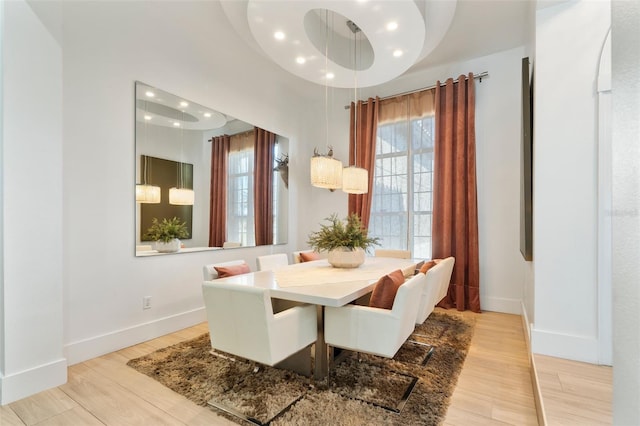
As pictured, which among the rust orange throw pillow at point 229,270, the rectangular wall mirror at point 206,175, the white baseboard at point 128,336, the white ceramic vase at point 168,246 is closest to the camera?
the white baseboard at point 128,336

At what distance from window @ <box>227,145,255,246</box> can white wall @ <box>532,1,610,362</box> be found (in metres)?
3.22

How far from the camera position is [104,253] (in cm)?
265

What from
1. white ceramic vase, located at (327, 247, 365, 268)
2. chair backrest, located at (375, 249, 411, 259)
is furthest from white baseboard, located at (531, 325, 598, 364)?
chair backrest, located at (375, 249, 411, 259)

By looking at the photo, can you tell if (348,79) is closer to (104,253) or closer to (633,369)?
(104,253)

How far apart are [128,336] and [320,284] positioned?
6.34 feet

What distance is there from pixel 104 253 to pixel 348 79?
3.00 m

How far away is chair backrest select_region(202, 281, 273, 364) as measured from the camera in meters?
1.68

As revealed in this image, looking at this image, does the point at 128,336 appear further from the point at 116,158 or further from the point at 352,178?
the point at 352,178

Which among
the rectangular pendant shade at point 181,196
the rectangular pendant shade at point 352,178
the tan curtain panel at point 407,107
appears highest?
the tan curtain panel at point 407,107

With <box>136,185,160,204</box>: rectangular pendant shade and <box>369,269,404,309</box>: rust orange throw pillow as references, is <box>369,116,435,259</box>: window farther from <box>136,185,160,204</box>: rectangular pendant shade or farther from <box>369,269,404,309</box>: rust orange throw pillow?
<box>136,185,160,204</box>: rectangular pendant shade

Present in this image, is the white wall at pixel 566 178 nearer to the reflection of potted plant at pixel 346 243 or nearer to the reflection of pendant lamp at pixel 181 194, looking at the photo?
the reflection of potted plant at pixel 346 243

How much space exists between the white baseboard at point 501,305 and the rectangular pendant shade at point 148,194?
405cm

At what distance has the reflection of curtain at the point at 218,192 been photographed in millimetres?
3703

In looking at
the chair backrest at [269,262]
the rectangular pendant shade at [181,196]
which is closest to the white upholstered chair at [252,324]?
the chair backrest at [269,262]
